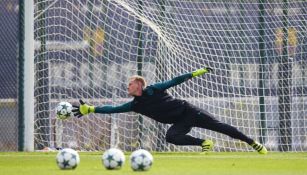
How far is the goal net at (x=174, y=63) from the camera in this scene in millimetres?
19203

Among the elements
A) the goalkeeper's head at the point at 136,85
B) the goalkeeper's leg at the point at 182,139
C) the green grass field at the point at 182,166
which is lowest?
the green grass field at the point at 182,166

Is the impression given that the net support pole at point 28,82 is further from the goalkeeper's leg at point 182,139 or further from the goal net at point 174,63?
the goalkeeper's leg at point 182,139

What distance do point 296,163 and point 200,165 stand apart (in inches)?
58.9

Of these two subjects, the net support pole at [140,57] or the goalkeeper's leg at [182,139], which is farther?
the net support pole at [140,57]

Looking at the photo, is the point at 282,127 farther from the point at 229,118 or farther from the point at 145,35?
the point at 145,35

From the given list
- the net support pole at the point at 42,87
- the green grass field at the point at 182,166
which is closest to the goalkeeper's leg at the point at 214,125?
the green grass field at the point at 182,166

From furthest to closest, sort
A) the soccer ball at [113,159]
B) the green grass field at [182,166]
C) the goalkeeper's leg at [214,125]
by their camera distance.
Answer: the goalkeeper's leg at [214,125] → the soccer ball at [113,159] → the green grass field at [182,166]

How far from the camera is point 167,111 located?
16.1 meters

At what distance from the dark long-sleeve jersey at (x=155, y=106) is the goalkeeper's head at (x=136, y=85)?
0.48 feet

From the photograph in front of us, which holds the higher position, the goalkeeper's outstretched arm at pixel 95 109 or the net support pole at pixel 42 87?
the net support pole at pixel 42 87

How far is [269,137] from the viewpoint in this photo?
19.9m

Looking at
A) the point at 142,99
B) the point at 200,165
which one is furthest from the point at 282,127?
the point at 200,165

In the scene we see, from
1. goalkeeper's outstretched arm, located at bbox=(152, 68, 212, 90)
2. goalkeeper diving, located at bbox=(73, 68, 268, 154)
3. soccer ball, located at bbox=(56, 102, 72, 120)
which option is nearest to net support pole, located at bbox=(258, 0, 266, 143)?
goalkeeper diving, located at bbox=(73, 68, 268, 154)

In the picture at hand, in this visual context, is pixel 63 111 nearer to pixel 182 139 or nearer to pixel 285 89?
pixel 182 139
